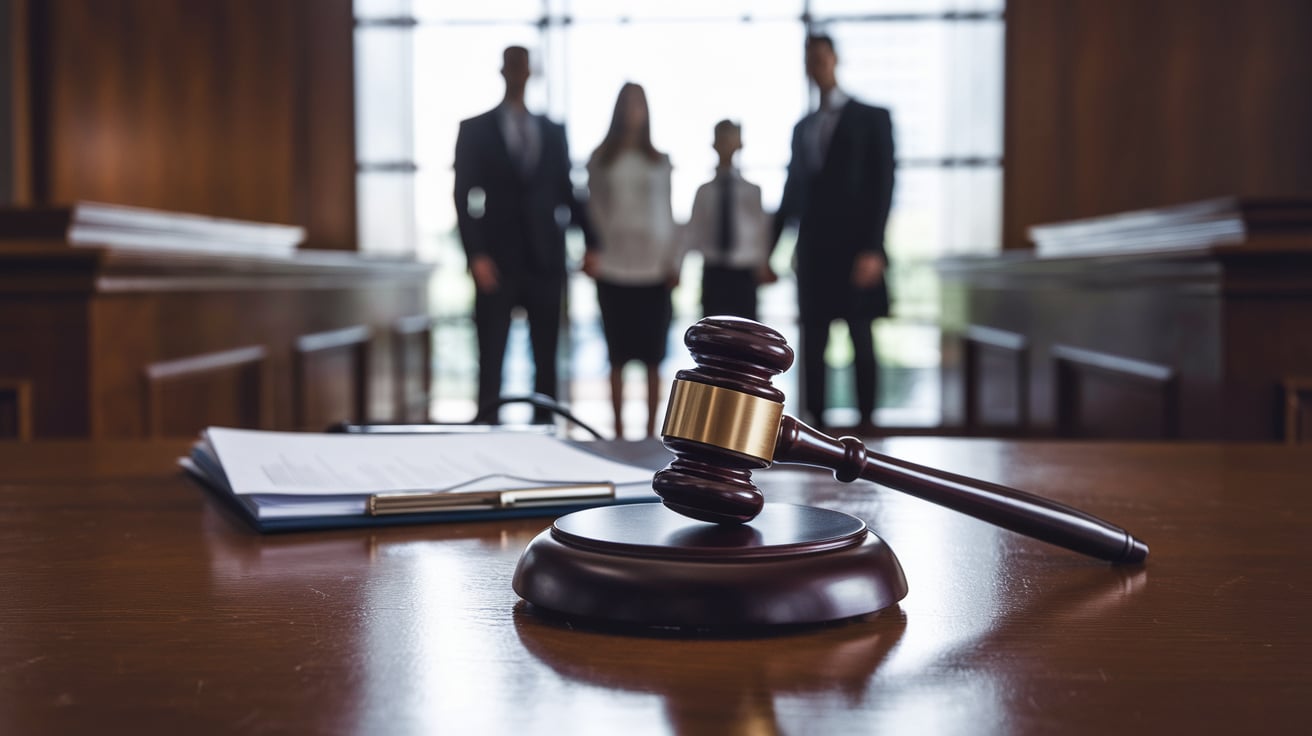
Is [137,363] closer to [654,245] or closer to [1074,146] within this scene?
[654,245]

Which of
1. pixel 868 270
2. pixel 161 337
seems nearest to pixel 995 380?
pixel 868 270

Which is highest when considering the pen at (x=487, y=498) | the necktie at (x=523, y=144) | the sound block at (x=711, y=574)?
the necktie at (x=523, y=144)

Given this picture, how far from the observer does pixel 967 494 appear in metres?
0.61

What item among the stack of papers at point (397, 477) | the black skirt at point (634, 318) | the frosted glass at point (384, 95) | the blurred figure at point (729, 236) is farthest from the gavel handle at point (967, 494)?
the frosted glass at point (384, 95)

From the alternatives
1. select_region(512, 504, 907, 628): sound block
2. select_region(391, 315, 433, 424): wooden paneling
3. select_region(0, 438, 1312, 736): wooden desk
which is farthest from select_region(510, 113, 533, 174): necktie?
select_region(512, 504, 907, 628): sound block

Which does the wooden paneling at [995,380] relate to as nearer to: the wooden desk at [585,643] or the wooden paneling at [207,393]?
the wooden paneling at [207,393]

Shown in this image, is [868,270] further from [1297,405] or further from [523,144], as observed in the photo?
[1297,405]

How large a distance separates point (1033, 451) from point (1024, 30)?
6.27 meters

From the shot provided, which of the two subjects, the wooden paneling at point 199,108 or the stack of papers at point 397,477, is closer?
the stack of papers at point 397,477

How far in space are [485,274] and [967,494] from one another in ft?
12.1

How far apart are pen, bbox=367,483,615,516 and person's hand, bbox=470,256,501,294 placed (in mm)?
3423

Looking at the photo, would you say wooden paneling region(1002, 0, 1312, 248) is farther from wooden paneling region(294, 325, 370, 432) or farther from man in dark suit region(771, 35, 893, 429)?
wooden paneling region(294, 325, 370, 432)

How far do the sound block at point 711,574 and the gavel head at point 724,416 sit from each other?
0.8 inches

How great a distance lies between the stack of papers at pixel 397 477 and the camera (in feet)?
2.55
